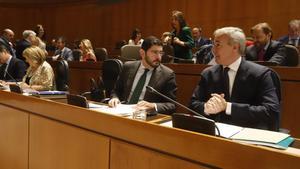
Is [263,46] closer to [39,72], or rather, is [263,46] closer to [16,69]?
[39,72]

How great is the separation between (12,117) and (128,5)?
8297 millimetres

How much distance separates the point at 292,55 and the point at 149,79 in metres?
1.80

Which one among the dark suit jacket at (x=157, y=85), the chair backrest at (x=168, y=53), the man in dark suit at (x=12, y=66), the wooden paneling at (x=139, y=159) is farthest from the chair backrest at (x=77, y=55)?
the wooden paneling at (x=139, y=159)

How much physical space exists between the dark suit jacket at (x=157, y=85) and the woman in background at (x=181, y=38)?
1817 mm

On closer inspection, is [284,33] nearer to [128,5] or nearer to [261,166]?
[128,5]

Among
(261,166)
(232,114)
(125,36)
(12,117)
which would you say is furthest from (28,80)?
(125,36)

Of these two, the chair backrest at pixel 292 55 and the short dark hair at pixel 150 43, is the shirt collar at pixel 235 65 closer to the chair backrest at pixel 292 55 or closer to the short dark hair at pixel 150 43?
the short dark hair at pixel 150 43

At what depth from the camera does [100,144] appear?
1678 mm

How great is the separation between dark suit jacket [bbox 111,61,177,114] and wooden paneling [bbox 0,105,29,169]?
91cm

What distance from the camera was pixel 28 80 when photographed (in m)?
4.04

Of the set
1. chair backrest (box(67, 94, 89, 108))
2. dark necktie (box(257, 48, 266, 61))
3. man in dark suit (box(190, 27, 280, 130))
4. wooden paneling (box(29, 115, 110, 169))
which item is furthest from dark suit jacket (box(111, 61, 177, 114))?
dark necktie (box(257, 48, 266, 61))

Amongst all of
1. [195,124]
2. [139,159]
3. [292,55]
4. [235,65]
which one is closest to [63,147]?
[139,159]

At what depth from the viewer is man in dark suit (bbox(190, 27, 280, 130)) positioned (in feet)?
6.75

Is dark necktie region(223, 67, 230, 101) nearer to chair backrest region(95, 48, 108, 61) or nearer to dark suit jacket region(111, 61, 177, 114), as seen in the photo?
dark suit jacket region(111, 61, 177, 114)
